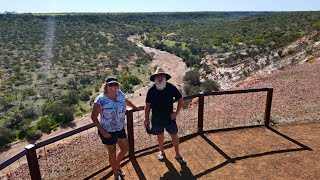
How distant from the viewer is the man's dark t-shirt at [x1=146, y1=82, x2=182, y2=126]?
5.91 m

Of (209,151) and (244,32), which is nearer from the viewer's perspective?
(209,151)

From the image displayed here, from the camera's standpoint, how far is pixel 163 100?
5.93 m

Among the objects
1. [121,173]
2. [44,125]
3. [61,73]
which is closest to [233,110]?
[121,173]

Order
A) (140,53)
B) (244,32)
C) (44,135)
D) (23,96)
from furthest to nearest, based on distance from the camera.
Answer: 1. (244,32)
2. (140,53)
3. (23,96)
4. (44,135)

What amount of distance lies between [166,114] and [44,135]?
1202 centimetres

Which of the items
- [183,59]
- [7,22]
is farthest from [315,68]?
[7,22]

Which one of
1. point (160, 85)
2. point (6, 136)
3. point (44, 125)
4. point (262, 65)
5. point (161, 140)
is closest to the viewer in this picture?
point (160, 85)

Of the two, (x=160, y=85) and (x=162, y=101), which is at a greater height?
(x=160, y=85)

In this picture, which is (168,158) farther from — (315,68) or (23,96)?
(23,96)

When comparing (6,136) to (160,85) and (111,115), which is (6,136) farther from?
(160,85)

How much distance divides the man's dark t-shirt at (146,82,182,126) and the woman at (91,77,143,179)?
1.78 ft

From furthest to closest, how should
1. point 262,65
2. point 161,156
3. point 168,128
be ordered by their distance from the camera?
point 262,65
point 161,156
point 168,128

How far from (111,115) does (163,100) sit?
102cm

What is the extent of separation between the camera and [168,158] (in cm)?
665
